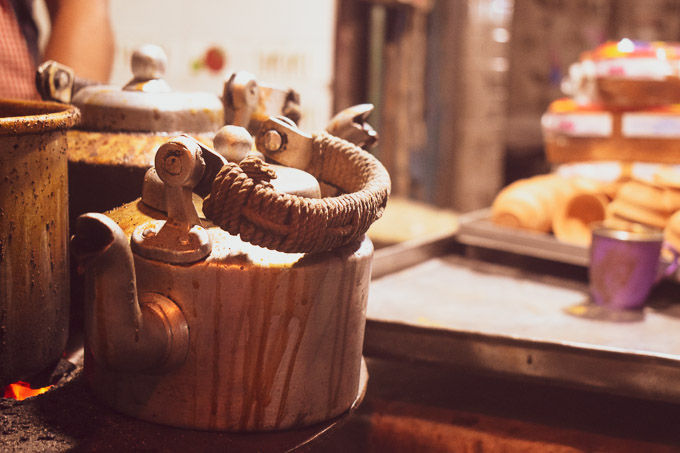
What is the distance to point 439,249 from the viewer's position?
2188mm

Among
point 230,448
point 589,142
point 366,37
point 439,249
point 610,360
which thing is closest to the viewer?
point 230,448

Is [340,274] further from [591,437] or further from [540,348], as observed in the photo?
[591,437]

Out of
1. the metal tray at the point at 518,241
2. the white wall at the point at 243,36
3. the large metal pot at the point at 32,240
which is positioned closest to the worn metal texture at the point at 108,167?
the large metal pot at the point at 32,240

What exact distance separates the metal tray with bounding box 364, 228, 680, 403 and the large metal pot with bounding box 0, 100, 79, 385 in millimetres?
591

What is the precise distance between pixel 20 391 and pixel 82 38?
4.07 feet

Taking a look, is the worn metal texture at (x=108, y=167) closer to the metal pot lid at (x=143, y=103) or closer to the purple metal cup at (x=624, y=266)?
the metal pot lid at (x=143, y=103)

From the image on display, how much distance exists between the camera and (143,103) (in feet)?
3.69

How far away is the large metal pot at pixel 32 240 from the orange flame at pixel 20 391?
0.01 m

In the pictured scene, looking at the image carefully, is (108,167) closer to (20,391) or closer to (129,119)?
(129,119)

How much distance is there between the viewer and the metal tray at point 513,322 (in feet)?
4.03

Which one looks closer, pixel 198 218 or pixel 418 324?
pixel 198 218

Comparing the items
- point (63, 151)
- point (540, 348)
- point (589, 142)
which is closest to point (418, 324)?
point (540, 348)

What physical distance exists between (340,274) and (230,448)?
0.25 meters

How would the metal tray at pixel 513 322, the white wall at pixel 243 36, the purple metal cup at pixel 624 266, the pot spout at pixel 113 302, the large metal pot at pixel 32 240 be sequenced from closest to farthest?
the pot spout at pixel 113 302
the large metal pot at pixel 32 240
the metal tray at pixel 513 322
the purple metal cup at pixel 624 266
the white wall at pixel 243 36
